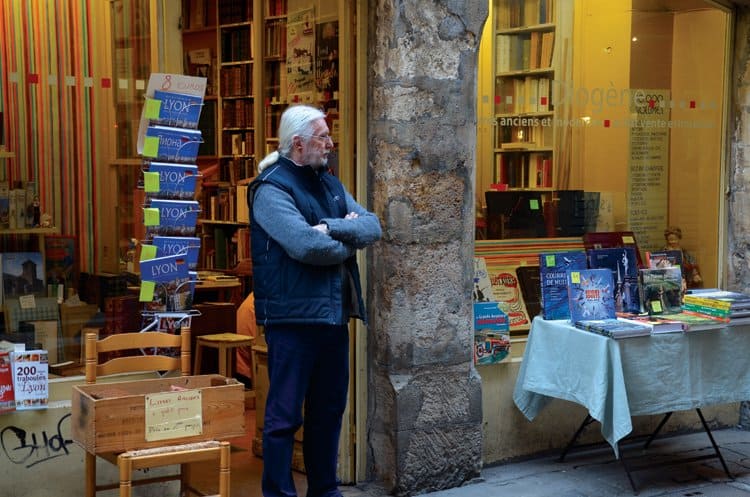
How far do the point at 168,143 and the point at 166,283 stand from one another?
0.68 metres

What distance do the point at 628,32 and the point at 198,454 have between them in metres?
4.03

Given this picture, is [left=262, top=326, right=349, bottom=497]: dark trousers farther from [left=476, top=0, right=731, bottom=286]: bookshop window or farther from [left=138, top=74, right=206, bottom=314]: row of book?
[left=476, top=0, right=731, bottom=286]: bookshop window

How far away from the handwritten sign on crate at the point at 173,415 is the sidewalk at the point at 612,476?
1371mm

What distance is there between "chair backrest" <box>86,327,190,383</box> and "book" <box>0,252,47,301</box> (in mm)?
465

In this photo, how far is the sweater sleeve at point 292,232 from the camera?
13.5 feet

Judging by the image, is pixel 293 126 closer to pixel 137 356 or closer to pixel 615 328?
pixel 137 356

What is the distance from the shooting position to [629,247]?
642 cm

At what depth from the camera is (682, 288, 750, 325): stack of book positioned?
5.46m

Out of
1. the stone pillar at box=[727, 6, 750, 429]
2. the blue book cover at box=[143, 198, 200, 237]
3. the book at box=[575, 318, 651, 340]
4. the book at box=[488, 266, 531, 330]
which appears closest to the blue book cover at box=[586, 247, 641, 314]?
the book at box=[575, 318, 651, 340]

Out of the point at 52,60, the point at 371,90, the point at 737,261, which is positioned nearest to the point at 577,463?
the point at 737,261

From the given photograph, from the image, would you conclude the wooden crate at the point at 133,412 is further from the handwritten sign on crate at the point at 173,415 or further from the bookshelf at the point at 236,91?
the bookshelf at the point at 236,91

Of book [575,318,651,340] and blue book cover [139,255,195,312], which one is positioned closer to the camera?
blue book cover [139,255,195,312]

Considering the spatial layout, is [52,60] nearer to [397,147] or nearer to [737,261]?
[397,147]

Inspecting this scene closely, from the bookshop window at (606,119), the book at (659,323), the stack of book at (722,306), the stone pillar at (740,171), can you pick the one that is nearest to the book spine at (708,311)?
the stack of book at (722,306)
